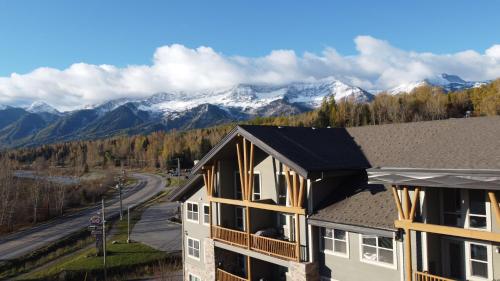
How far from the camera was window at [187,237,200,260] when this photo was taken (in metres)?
29.6

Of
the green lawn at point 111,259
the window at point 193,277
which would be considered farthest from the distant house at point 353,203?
the green lawn at point 111,259

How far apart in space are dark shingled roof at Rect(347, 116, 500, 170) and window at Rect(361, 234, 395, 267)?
317cm

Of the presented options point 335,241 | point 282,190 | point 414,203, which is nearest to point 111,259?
point 282,190

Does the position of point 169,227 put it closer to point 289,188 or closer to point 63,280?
point 63,280

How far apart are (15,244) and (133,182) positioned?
70.3 m

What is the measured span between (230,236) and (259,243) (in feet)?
9.04

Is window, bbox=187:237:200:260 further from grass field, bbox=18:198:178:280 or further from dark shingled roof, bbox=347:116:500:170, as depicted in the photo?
grass field, bbox=18:198:178:280

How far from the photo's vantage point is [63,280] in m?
38.7

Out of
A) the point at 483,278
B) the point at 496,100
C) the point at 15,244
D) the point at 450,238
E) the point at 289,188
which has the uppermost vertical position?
the point at 496,100

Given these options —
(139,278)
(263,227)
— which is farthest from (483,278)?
(139,278)

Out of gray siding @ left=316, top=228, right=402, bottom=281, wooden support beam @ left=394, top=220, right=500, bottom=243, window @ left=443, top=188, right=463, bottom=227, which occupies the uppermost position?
window @ left=443, top=188, right=463, bottom=227

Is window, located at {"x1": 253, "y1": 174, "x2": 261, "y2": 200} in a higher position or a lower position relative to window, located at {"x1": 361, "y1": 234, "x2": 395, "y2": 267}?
higher

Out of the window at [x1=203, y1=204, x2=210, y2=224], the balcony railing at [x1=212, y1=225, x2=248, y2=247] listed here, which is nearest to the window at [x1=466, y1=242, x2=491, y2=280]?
the balcony railing at [x1=212, y1=225, x2=248, y2=247]

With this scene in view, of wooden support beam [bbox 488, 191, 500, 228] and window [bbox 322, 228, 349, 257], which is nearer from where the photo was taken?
wooden support beam [bbox 488, 191, 500, 228]
